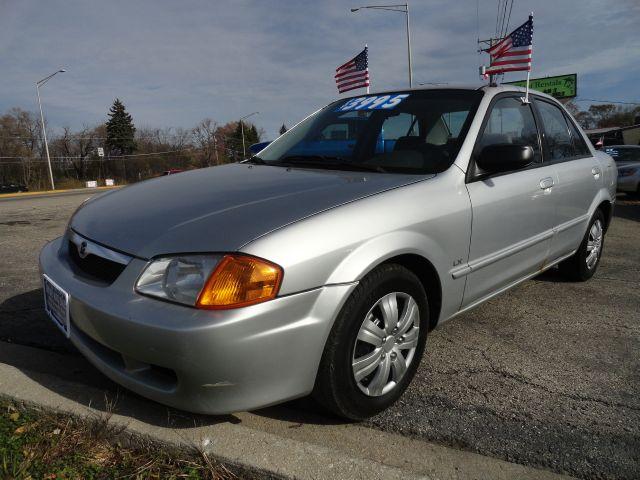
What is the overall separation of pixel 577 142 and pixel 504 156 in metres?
1.89

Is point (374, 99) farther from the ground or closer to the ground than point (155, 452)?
farther from the ground

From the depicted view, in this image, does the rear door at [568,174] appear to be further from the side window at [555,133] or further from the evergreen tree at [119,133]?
the evergreen tree at [119,133]

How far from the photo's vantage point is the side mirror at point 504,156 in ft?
8.66

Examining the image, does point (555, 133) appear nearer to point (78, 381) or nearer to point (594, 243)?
point (594, 243)

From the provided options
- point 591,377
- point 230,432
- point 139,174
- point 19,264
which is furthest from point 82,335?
point 139,174

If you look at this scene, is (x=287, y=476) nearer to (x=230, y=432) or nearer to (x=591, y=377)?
(x=230, y=432)

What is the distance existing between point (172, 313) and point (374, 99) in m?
2.34

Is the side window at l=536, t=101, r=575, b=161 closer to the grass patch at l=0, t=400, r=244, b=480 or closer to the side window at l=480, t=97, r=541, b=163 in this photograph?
the side window at l=480, t=97, r=541, b=163

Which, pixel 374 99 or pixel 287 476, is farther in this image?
pixel 374 99

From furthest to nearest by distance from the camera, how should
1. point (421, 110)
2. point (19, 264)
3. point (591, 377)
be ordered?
point (19, 264), point (421, 110), point (591, 377)

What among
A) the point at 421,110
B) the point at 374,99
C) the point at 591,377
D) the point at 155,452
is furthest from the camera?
the point at 374,99

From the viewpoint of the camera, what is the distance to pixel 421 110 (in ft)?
10.3

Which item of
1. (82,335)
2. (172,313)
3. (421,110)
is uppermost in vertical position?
(421,110)

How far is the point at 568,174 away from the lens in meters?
3.64
